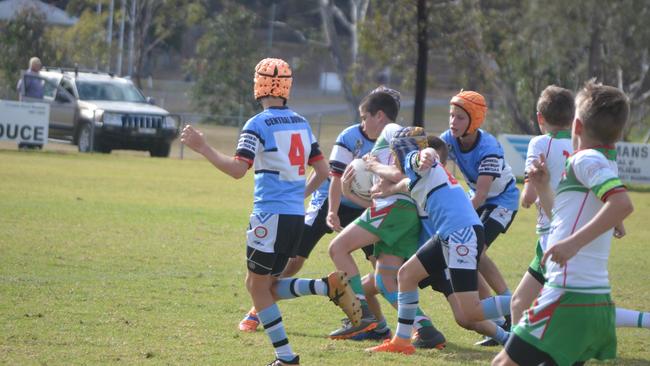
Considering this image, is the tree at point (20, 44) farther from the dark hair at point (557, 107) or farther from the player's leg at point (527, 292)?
the player's leg at point (527, 292)

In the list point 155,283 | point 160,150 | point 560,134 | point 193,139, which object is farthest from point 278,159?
point 160,150

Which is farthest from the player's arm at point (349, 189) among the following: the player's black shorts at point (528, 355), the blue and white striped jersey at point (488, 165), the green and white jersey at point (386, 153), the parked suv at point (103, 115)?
the parked suv at point (103, 115)

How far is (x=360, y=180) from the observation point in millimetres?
8102

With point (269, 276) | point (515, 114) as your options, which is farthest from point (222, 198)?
point (515, 114)

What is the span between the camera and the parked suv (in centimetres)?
2752

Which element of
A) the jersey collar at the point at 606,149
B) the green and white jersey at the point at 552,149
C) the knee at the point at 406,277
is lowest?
the knee at the point at 406,277

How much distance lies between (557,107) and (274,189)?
77.1 inches

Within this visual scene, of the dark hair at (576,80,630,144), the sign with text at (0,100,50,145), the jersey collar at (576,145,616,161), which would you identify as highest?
the dark hair at (576,80,630,144)

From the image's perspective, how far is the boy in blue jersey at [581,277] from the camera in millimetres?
4848

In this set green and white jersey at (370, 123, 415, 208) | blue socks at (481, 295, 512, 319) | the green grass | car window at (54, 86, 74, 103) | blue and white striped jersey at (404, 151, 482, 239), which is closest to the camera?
blue and white striped jersey at (404, 151, 482, 239)

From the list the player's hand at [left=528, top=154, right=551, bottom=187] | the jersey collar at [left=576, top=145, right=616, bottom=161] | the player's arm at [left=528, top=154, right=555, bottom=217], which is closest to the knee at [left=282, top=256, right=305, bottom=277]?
the player's arm at [left=528, top=154, right=555, bottom=217]

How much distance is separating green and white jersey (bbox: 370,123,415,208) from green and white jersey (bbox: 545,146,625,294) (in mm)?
2752

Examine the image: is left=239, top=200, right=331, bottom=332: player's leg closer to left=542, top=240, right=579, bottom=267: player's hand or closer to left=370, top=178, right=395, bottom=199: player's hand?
left=370, top=178, right=395, bottom=199: player's hand

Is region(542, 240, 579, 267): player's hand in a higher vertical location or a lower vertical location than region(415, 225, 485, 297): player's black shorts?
higher
